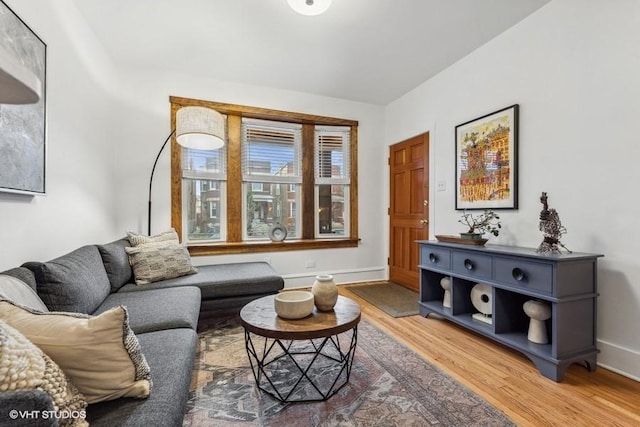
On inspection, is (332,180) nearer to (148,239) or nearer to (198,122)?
(198,122)

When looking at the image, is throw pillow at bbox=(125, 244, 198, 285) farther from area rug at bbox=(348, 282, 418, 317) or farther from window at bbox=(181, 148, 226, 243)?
area rug at bbox=(348, 282, 418, 317)

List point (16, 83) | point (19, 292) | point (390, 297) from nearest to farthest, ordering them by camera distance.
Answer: point (16, 83) → point (19, 292) → point (390, 297)

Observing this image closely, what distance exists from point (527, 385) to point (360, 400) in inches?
40.2

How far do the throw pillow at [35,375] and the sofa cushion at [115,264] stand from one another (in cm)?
152

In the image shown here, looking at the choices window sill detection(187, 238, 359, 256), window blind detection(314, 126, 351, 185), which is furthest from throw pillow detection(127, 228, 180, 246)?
window blind detection(314, 126, 351, 185)

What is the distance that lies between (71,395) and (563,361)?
240cm

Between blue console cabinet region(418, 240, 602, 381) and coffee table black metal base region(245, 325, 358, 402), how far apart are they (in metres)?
1.15

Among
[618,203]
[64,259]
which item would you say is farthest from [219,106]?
[618,203]

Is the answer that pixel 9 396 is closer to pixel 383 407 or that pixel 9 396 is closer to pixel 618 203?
pixel 383 407

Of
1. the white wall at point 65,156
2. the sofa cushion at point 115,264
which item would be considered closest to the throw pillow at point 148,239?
the sofa cushion at point 115,264

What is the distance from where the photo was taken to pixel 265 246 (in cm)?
367

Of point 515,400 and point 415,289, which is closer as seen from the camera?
point 515,400

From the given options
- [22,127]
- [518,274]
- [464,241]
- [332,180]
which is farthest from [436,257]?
[22,127]

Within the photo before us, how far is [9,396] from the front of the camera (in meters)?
0.60
